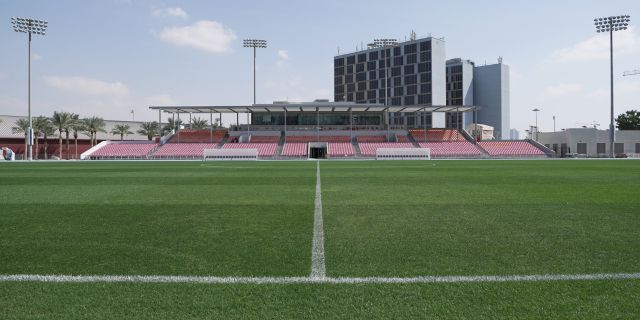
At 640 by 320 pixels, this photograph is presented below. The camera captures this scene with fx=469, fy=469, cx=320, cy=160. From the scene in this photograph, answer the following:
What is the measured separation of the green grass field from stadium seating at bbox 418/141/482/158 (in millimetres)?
48067

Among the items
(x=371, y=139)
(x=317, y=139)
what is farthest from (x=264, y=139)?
(x=371, y=139)

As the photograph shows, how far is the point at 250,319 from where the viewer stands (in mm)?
3934

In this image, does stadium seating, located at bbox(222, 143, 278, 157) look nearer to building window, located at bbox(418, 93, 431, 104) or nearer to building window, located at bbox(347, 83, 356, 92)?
building window, located at bbox(418, 93, 431, 104)

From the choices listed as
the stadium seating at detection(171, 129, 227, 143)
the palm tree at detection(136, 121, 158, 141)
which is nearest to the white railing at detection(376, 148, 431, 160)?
the stadium seating at detection(171, 129, 227, 143)

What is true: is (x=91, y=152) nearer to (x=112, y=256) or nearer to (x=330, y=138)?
(x=330, y=138)

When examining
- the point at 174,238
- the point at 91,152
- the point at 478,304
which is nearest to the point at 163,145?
the point at 91,152

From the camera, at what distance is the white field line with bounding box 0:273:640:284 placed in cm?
496

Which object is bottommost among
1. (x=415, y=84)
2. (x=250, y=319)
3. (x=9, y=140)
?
(x=250, y=319)

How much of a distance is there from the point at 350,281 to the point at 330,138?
2492 inches

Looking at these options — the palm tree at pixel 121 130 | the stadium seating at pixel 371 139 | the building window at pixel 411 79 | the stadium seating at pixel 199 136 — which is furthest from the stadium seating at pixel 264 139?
the building window at pixel 411 79

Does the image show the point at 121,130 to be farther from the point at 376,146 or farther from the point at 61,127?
the point at 376,146

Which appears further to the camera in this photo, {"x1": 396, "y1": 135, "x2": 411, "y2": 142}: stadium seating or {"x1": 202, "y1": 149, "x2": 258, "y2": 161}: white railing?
{"x1": 396, "y1": 135, "x2": 411, "y2": 142}: stadium seating

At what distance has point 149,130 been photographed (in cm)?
8262

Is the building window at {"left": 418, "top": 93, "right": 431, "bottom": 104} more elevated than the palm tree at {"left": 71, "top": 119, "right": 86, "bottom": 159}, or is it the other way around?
the building window at {"left": 418, "top": 93, "right": 431, "bottom": 104}
